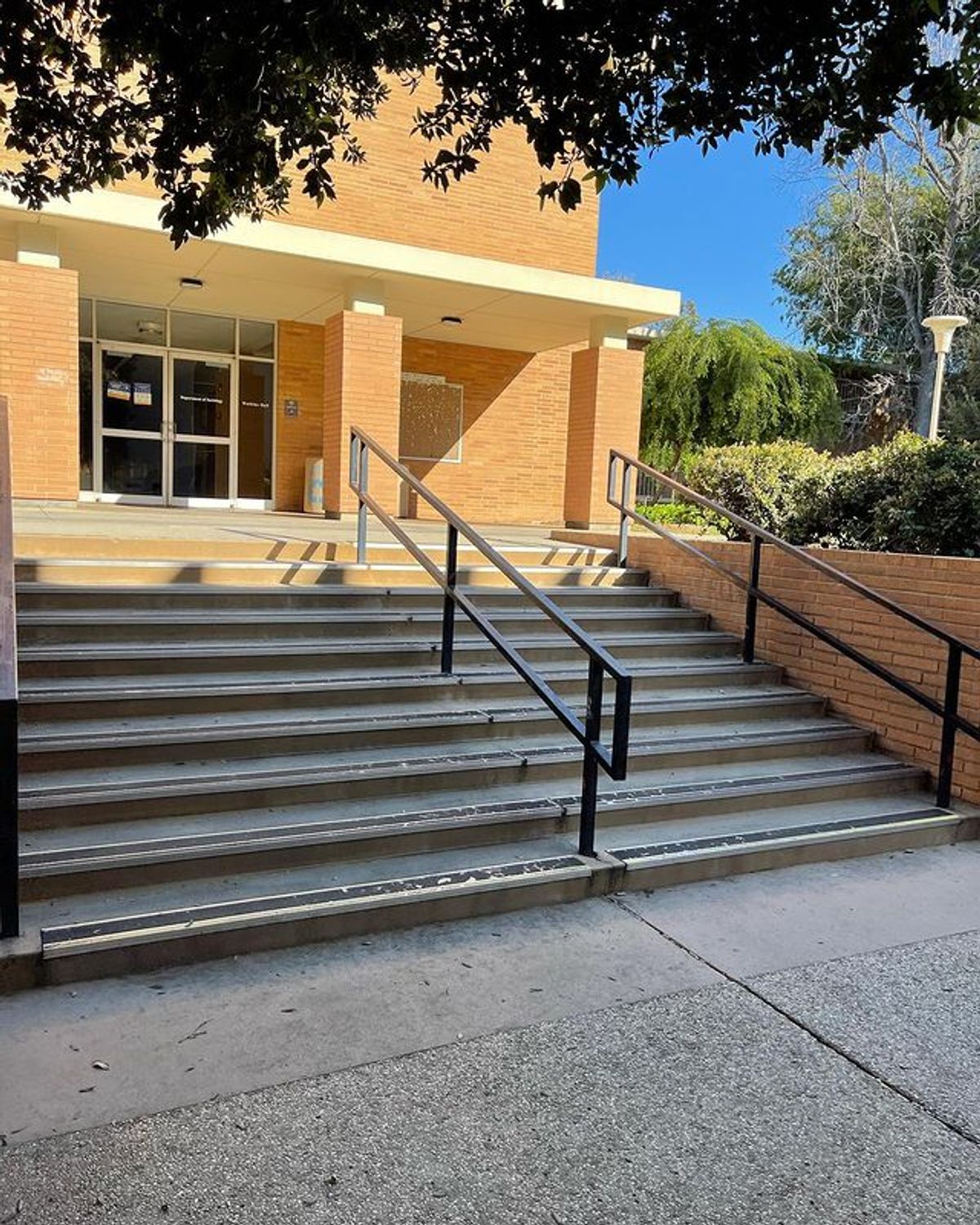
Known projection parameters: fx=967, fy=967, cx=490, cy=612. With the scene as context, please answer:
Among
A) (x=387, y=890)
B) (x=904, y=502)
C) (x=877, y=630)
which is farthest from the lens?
(x=904, y=502)

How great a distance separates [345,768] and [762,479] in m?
5.91

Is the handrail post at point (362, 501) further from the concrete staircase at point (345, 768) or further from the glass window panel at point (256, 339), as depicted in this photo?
the glass window panel at point (256, 339)

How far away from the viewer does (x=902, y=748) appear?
577 centimetres

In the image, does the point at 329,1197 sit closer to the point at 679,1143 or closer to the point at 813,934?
the point at 679,1143

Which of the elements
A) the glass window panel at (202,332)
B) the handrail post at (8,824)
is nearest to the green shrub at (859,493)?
the handrail post at (8,824)

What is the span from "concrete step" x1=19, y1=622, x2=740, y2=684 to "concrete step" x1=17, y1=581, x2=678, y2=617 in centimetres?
38

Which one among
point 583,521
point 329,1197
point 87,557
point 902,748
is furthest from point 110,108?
point 583,521

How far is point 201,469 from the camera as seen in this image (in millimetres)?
13523

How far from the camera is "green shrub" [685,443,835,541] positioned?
341 inches

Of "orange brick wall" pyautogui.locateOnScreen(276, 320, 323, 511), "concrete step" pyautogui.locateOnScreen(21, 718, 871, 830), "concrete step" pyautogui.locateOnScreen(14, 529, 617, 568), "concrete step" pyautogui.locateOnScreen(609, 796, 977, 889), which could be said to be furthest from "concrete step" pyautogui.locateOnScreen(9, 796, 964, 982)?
"orange brick wall" pyautogui.locateOnScreen(276, 320, 323, 511)

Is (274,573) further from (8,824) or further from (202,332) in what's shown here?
(202,332)

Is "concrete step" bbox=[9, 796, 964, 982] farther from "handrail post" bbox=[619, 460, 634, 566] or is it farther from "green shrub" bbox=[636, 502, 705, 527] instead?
"green shrub" bbox=[636, 502, 705, 527]

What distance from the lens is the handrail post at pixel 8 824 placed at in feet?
9.68

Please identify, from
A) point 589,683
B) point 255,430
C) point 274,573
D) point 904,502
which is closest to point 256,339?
point 255,430
